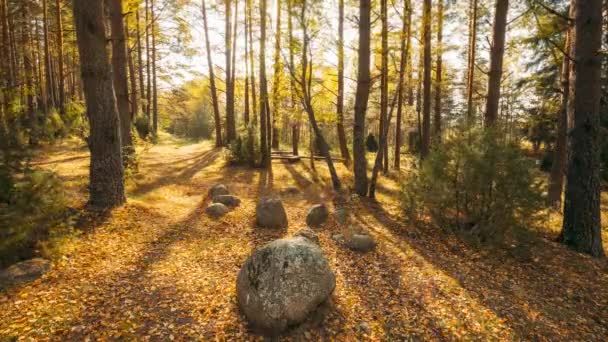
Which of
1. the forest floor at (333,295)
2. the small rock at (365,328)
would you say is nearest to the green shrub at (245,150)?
the forest floor at (333,295)

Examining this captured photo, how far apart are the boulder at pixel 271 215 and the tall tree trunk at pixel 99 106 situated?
114 inches

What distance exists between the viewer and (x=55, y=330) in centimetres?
305

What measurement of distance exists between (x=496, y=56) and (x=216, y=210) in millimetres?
7365

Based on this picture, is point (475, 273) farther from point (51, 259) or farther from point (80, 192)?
point (80, 192)

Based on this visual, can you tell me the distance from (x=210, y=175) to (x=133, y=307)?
25.9ft

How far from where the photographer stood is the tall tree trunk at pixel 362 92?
8057 mm

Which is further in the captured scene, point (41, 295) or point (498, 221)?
point (498, 221)

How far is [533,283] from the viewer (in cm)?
473

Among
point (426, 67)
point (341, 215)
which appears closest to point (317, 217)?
point (341, 215)

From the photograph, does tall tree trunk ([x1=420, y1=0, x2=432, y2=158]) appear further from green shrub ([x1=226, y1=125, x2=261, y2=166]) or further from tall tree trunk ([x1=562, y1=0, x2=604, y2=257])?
green shrub ([x1=226, y1=125, x2=261, y2=166])

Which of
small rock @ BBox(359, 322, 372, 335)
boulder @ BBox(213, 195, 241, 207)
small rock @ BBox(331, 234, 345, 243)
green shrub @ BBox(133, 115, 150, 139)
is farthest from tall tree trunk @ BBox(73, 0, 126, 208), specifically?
green shrub @ BBox(133, 115, 150, 139)

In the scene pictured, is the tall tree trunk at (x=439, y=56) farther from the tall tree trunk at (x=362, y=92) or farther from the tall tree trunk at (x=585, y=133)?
the tall tree trunk at (x=585, y=133)

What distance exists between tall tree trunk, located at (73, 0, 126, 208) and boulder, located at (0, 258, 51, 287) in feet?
7.04

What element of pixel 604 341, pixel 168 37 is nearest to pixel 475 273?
pixel 604 341
